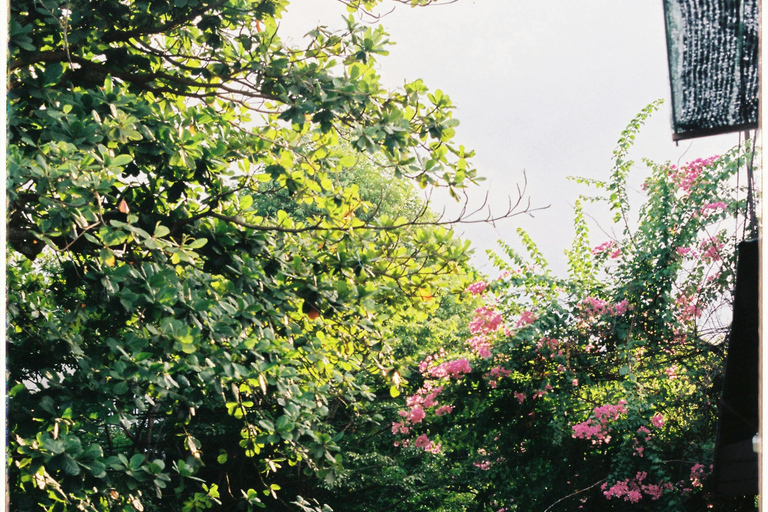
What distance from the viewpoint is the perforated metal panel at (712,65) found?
1604mm

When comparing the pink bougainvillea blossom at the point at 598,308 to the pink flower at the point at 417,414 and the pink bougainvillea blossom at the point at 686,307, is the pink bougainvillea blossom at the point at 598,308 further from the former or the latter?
the pink flower at the point at 417,414

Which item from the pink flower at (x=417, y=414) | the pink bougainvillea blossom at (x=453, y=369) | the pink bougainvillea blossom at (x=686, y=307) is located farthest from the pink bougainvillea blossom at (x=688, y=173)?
the pink flower at (x=417, y=414)

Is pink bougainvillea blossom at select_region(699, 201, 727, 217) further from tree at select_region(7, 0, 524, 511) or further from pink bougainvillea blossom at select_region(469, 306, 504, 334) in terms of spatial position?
tree at select_region(7, 0, 524, 511)

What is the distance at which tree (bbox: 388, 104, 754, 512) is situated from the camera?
5980 millimetres

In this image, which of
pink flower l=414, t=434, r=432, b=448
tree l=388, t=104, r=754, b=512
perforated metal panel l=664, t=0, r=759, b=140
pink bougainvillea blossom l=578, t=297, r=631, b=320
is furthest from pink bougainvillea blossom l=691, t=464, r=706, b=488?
perforated metal panel l=664, t=0, r=759, b=140

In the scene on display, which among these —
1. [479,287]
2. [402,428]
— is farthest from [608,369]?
[402,428]

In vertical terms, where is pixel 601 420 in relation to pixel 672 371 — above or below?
below

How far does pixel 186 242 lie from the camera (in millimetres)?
3520

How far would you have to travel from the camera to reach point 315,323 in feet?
12.9

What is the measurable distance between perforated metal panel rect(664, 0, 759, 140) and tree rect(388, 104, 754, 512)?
424cm

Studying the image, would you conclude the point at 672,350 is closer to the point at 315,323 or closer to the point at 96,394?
the point at 315,323

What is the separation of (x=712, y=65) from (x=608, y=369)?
Result: 545cm

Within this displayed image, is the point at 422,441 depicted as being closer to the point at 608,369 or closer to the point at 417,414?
the point at 417,414

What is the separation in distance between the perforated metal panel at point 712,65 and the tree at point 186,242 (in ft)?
5.13
